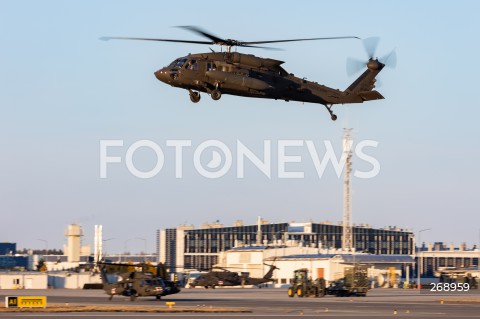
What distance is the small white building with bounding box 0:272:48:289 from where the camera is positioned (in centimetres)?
12050

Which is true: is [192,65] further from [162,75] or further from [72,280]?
[72,280]

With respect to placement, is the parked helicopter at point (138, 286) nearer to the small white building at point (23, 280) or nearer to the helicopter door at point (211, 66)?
the helicopter door at point (211, 66)

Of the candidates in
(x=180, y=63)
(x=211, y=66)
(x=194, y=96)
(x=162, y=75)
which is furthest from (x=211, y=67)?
(x=162, y=75)

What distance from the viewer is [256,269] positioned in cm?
14262

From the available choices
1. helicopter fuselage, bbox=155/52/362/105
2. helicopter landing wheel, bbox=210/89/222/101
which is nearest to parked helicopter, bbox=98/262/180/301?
helicopter fuselage, bbox=155/52/362/105

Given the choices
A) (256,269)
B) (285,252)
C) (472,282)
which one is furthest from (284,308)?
(285,252)

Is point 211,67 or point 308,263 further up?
point 211,67

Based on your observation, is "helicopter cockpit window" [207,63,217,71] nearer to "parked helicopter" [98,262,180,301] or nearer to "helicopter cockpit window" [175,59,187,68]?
"helicopter cockpit window" [175,59,187,68]

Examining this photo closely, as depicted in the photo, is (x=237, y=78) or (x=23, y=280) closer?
(x=237, y=78)

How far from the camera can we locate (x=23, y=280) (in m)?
121

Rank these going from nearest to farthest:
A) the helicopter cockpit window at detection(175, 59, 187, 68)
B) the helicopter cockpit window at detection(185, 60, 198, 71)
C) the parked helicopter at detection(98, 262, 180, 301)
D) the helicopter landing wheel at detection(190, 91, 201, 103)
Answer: the helicopter cockpit window at detection(185, 60, 198, 71) < the helicopter cockpit window at detection(175, 59, 187, 68) < the helicopter landing wheel at detection(190, 91, 201, 103) < the parked helicopter at detection(98, 262, 180, 301)

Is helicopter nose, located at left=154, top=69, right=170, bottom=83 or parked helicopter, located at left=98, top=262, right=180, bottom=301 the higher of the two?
helicopter nose, located at left=154, top=69, right=170, bottom=83

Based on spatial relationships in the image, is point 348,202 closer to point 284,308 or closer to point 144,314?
point 284,308

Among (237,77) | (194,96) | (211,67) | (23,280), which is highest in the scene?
(211,67)
